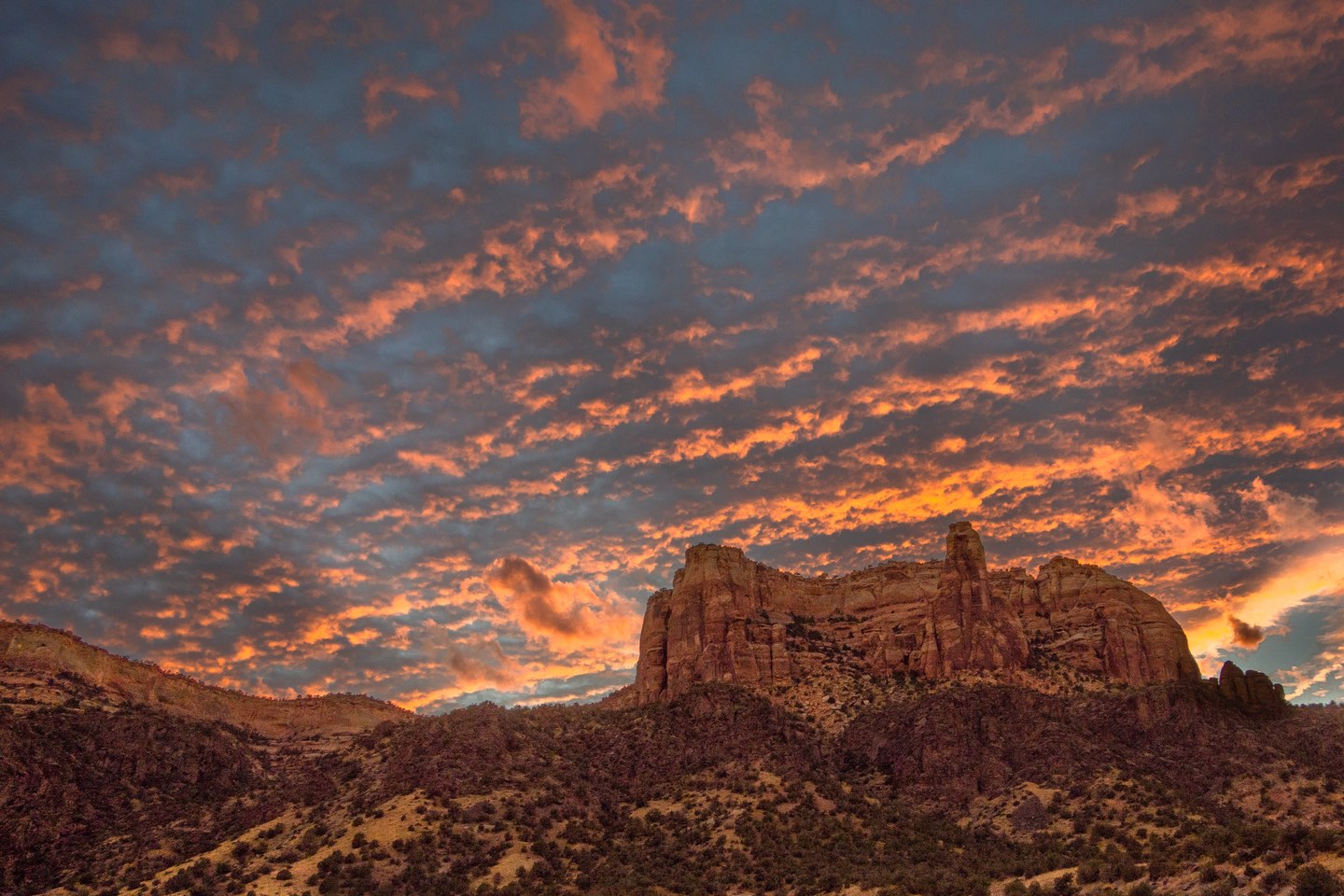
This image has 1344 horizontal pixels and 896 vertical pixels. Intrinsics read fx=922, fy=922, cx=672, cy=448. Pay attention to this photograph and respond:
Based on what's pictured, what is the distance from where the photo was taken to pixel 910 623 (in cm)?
10175

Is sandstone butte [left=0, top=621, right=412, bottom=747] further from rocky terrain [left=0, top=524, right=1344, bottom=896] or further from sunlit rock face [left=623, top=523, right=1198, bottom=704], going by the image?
sunlit rock face [left=623, top=523, right=1198, bottom=704]

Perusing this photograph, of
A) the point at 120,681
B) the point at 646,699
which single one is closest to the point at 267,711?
the point at 120,681

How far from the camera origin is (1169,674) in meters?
94.6

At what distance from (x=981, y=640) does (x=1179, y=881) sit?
49.9 meters

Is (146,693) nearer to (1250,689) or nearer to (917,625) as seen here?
(917,625)

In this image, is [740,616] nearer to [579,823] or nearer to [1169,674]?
[579,823]

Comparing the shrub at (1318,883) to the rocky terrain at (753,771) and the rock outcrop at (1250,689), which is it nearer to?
the rocky terrain at (753,771)

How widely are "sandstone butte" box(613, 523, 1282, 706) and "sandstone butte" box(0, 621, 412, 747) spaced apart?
32.7 meters

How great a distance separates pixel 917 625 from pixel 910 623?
1969 mm

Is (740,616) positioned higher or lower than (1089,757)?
higher

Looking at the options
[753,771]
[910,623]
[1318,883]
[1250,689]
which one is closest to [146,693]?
[753,771]

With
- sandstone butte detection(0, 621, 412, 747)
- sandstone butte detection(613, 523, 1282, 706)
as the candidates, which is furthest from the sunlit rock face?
sandstone butte detection(0, 621, 412, 747)

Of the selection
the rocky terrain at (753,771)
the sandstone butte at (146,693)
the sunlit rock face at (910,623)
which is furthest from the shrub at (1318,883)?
the sandstone butte at (146,693)

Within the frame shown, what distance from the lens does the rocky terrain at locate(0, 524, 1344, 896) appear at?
189ft
